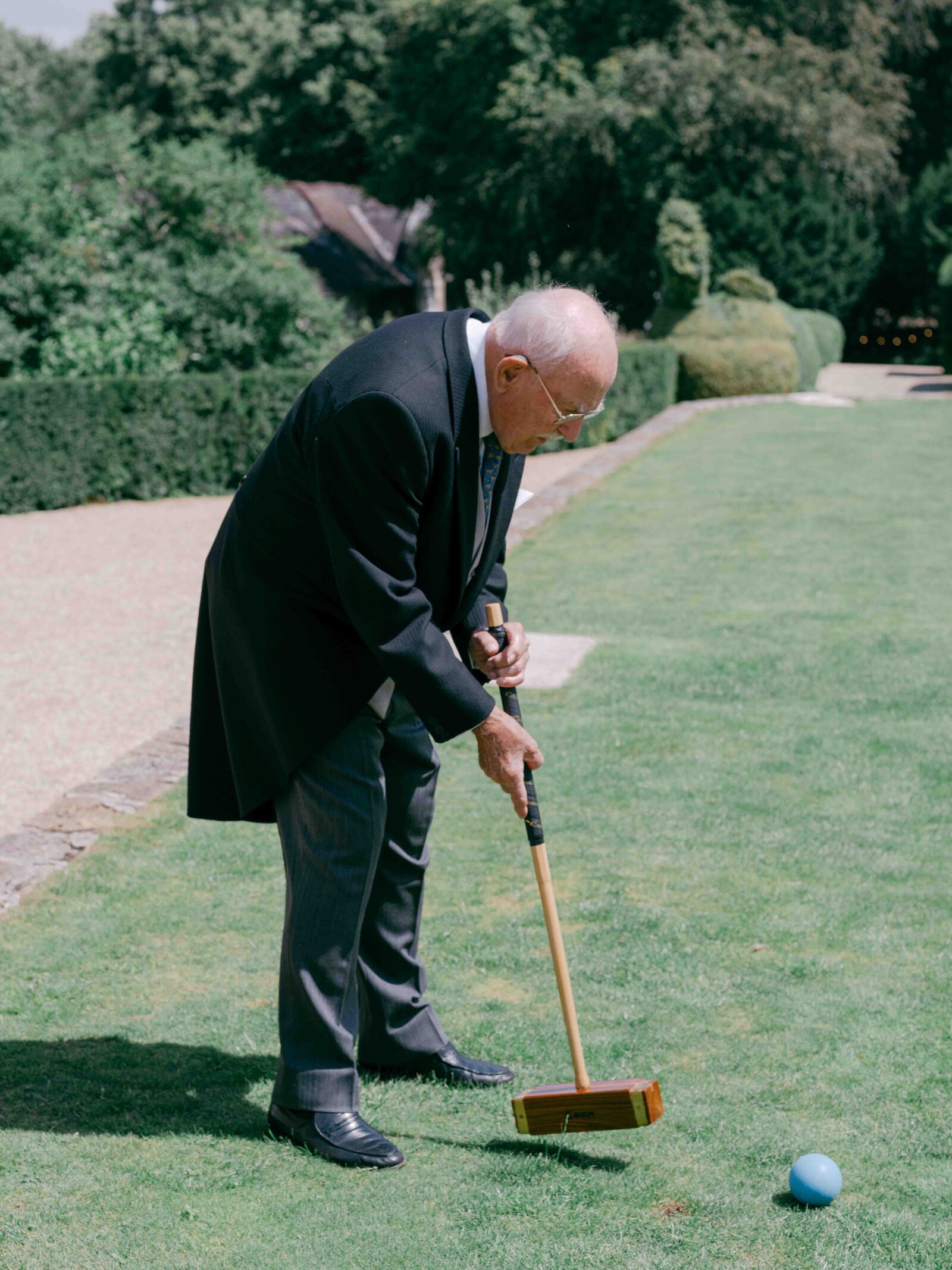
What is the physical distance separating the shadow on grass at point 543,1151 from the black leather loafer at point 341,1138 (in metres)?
0.14

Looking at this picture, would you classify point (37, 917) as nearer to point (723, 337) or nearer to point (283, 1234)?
point (283, 1234)

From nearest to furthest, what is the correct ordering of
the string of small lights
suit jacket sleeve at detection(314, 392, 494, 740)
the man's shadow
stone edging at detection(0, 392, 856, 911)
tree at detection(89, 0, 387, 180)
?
suit jacket sleeve at detection(314, 392, 494, 740), the man's shadow, stone edging at detection(0, 392, 856, 911), the string of small lights, tree at detection(89, 0, 387, 180)

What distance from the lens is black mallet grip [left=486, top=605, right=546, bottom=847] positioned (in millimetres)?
2865

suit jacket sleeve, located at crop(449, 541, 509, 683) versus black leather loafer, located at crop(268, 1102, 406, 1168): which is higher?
suit jacket sleeve, located at crop(449, 541, 509, 683)

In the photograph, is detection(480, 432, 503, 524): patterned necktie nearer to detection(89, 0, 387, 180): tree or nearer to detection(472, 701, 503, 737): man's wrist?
detection(472, 701, 503, 737): man's wrist

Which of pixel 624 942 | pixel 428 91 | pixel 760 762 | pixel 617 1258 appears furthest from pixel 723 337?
pixel 617 1258

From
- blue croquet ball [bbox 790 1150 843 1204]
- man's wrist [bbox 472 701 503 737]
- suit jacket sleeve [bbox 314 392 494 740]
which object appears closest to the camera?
suit jacket sleeve [bbox 314 392 494 740]

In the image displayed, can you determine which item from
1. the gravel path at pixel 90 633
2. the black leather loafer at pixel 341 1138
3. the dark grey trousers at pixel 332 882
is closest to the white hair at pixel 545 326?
the dark grey trousers at pixel 332 882

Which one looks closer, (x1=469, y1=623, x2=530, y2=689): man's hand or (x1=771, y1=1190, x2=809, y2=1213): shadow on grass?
(x1=771, y1=1190, x2=809, y2=1213): shadow on grass

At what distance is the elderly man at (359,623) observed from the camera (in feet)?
8.21

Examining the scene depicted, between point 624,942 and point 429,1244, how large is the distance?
1.42 m

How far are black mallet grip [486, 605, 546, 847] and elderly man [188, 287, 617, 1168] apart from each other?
0.03 meters

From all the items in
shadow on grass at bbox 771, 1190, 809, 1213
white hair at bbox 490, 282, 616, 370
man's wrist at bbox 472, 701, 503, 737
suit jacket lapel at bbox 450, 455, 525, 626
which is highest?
white hair at bbox 490, 282, 616, 370

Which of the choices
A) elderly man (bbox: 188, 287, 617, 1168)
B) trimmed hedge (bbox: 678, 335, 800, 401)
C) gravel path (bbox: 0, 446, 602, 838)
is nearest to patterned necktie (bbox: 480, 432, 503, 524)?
elderly man (bbox: 188, 287, 617, 1168)
